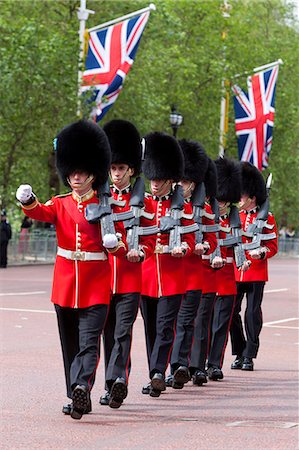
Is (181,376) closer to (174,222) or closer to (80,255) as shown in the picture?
(174,222)

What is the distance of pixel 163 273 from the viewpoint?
9820 mm

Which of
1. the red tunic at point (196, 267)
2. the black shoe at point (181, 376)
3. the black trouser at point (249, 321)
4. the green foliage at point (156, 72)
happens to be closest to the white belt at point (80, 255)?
the black shoe at point (181, 376)

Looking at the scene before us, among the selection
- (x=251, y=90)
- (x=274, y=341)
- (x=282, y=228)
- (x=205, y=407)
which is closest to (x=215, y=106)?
(x=251, y=90)

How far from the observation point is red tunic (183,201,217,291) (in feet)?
34.3

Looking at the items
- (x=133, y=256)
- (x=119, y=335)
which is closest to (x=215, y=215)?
(x=133, y=256)

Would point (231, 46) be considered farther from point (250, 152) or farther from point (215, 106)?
point (250, 152)

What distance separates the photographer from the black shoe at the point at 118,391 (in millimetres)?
8539

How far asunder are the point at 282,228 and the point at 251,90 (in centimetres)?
2644

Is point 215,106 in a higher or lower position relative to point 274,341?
higher

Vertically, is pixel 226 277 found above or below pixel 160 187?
below

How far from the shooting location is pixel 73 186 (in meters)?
8.62

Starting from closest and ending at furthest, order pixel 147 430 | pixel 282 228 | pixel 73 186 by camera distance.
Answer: pixel 147 430, pixel 73 186, pixel 282 228

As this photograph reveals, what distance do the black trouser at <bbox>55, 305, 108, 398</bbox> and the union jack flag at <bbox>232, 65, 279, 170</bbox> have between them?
29.5 meters

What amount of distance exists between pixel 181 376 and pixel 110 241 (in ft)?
7.01
